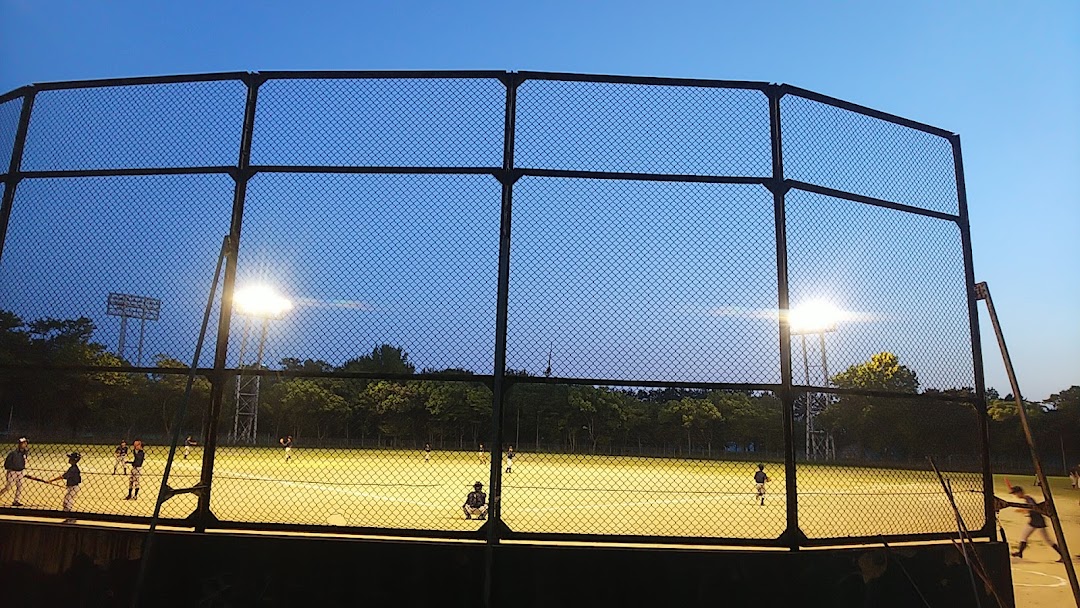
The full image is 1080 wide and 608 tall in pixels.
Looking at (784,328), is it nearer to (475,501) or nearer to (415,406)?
(415,406)

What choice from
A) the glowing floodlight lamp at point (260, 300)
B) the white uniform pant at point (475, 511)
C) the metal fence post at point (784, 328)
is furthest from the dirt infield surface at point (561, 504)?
the metal fence post at point (784, 328)

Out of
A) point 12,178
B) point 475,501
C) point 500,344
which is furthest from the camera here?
point 475,501

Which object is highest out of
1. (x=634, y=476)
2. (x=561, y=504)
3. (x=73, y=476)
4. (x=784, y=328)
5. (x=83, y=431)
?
(x=784, y=328)

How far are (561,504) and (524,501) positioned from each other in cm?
118

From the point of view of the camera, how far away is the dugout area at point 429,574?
5.11 m

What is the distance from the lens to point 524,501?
1902cm

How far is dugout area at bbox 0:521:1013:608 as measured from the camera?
16.8 feet

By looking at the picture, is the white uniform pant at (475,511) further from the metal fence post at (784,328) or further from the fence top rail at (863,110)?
the fence top rail at (863,110)

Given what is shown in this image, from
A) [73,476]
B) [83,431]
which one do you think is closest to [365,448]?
[73,476]

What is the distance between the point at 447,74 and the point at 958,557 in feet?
22.6

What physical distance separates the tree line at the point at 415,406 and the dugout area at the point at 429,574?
1.23 m

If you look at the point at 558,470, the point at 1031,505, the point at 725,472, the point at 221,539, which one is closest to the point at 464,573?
the point at 221,539

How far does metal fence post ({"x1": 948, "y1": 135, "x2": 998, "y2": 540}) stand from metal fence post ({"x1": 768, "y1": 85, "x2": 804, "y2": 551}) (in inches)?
86.8

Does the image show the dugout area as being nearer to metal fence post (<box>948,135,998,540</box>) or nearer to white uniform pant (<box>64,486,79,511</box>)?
metal fence post (<box>948,135,998,540</box>)
